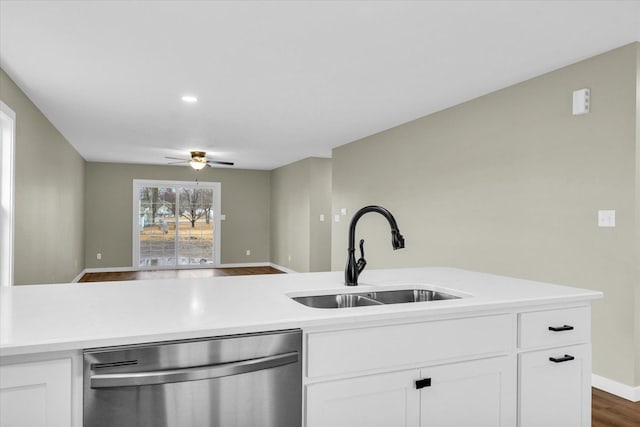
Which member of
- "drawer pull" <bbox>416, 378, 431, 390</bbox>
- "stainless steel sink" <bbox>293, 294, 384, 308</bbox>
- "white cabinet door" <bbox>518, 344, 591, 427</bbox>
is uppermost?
"stainless steel sink" <bbox>293, 294, 384, 308</bbox>

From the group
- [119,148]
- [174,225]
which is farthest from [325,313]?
[174,225]

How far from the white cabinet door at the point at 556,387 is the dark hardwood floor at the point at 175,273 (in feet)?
23.6

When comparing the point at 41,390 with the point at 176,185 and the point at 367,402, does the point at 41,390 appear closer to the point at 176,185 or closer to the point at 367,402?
the point at 367,402

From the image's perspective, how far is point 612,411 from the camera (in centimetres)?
261

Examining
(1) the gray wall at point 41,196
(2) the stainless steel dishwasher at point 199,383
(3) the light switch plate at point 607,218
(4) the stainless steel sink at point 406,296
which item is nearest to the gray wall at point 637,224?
(3) the light switch plate at point 607,218

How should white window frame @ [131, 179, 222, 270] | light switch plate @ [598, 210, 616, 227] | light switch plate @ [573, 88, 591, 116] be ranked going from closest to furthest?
light switch plate @ [598, 210, 616, 227] → light switch plate @ [573, 88, 591, 116] → white window frame @ [131, 179, 222, 270]

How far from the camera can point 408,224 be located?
516cm

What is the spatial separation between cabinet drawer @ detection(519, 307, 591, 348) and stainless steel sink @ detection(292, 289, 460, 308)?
10.8 inches

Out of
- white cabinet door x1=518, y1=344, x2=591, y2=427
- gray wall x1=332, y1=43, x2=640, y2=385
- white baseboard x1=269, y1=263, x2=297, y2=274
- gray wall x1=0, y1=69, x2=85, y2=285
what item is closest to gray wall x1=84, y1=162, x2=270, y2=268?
white baseboard x1=269, y1=263, x2=297, y2=274

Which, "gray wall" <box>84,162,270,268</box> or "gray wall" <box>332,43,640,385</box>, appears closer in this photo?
"gray wall" <box>332,43,640,385</box>

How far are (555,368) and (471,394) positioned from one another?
0.40m

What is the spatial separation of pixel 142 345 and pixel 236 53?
7.99ft

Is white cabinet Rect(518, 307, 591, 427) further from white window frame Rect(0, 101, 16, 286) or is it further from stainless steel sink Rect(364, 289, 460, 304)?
white window frame Rect(0, 101, 16, 286)

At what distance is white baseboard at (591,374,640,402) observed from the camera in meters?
2.77
